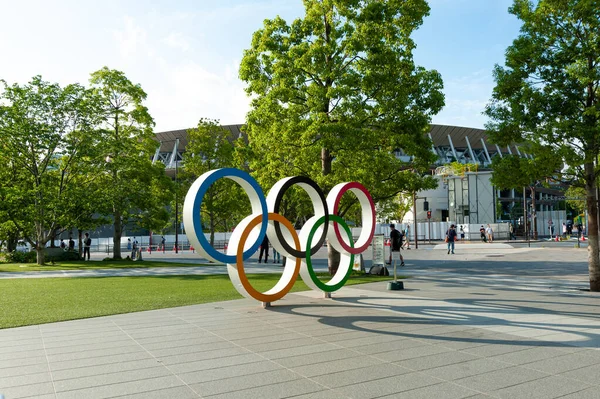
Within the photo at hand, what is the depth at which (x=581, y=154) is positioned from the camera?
41.2ft

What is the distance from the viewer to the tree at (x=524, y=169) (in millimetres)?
12703

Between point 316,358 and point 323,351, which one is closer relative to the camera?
point 316,358

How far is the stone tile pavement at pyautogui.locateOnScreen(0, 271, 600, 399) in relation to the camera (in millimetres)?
5230

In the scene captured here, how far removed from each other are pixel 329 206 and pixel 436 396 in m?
7.56

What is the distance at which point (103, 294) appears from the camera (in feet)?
45.3

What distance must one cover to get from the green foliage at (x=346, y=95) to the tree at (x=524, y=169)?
3.42 metres

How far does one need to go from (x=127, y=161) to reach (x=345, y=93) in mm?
17751

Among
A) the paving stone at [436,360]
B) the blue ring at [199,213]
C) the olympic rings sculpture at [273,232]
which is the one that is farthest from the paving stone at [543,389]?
the blue ring at [199,213]

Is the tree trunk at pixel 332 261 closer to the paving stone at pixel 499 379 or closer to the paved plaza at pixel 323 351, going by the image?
the paved plaza at pixel 323 351

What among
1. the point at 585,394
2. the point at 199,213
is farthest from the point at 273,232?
the point at 585,394

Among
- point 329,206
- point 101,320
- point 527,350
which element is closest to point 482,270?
point 329,206

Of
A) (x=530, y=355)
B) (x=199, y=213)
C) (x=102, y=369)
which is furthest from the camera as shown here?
(x=199, y=213)

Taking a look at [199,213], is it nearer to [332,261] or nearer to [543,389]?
[543,389]

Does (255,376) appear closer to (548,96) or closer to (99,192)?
(548,96)
